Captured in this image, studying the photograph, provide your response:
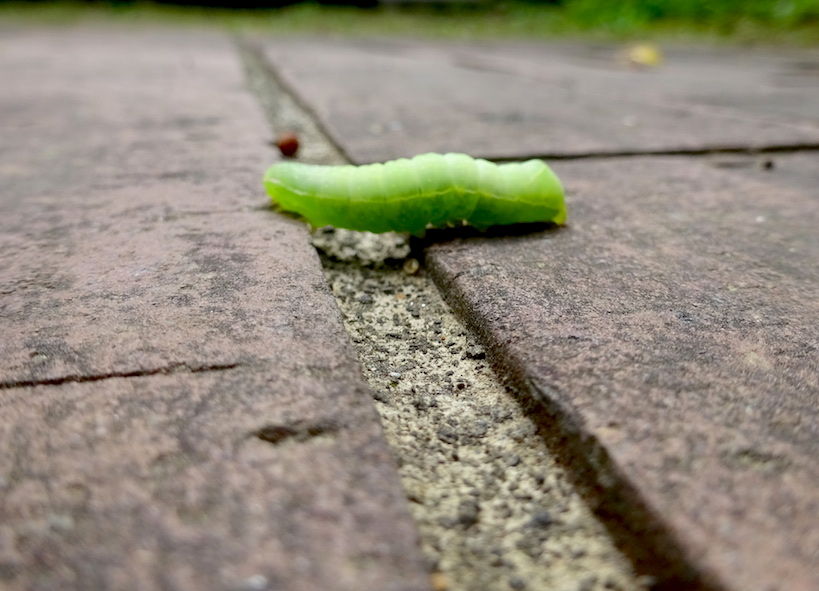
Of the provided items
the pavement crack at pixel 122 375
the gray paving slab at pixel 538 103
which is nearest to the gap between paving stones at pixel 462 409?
the pavement crack at pixel 122 375

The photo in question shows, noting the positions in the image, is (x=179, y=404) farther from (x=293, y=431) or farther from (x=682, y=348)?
(x=682, y=348)

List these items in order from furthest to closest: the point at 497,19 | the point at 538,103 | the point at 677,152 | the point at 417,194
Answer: the point at 497,19
the point at 538,103
the point at 677,152
the point at 417,194

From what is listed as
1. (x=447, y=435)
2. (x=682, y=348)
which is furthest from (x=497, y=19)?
(x=447, y=435)

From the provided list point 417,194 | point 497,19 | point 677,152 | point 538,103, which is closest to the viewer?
point 417,194

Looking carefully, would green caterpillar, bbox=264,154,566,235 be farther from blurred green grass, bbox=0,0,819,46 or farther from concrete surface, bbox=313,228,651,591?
blurred green grass, bbox=0,0,819,46

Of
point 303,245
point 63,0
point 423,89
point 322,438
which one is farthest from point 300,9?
point 322,438

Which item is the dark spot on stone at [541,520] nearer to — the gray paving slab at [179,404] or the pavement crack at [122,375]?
the gray paving slab at [179,404]

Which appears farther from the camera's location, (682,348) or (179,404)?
(682,348)

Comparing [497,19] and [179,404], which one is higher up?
[179,404]
